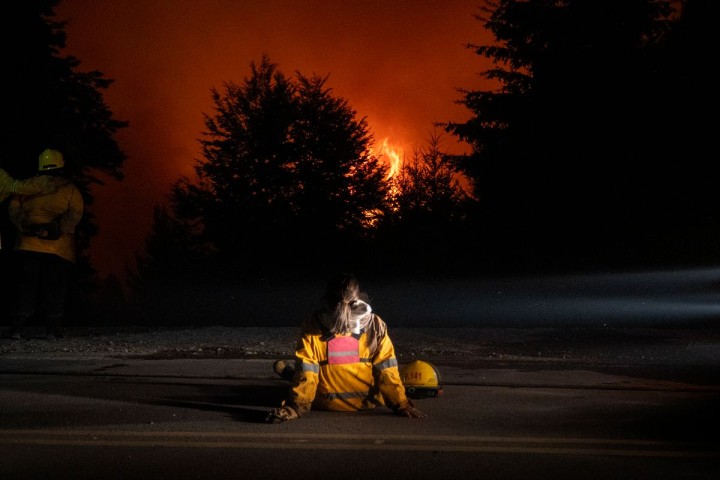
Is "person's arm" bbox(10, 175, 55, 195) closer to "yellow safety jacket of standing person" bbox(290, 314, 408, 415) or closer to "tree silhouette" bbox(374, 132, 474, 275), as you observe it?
"yellow safety jacket of standing person" bbox(290, 314, 408, 415)

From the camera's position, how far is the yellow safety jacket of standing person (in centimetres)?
670

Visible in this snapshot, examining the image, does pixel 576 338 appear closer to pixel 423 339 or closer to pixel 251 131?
pixel 423 339

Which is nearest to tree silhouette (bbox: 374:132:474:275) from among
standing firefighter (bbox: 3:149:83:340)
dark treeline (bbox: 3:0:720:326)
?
dark treeline (bbox: 3:0:720:326)

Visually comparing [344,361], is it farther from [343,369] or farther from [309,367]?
[309,367]

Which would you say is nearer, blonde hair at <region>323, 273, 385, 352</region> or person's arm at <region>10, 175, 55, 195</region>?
blonde hair at <region>323, 273, 385, 352</region>

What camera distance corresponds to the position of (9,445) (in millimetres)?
5848

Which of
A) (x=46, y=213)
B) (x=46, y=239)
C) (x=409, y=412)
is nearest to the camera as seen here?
(x=409, y=412)

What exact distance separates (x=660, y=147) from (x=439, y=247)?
33.8 feet

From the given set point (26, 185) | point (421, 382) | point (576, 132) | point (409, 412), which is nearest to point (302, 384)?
point (409, 412)

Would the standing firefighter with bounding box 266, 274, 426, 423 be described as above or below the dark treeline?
below

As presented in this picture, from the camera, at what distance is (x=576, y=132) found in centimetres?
3017

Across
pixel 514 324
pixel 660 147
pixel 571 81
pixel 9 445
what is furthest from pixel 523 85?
pixel 9 445

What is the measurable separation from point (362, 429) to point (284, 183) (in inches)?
1492

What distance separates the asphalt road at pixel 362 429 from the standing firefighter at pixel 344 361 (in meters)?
0.16
